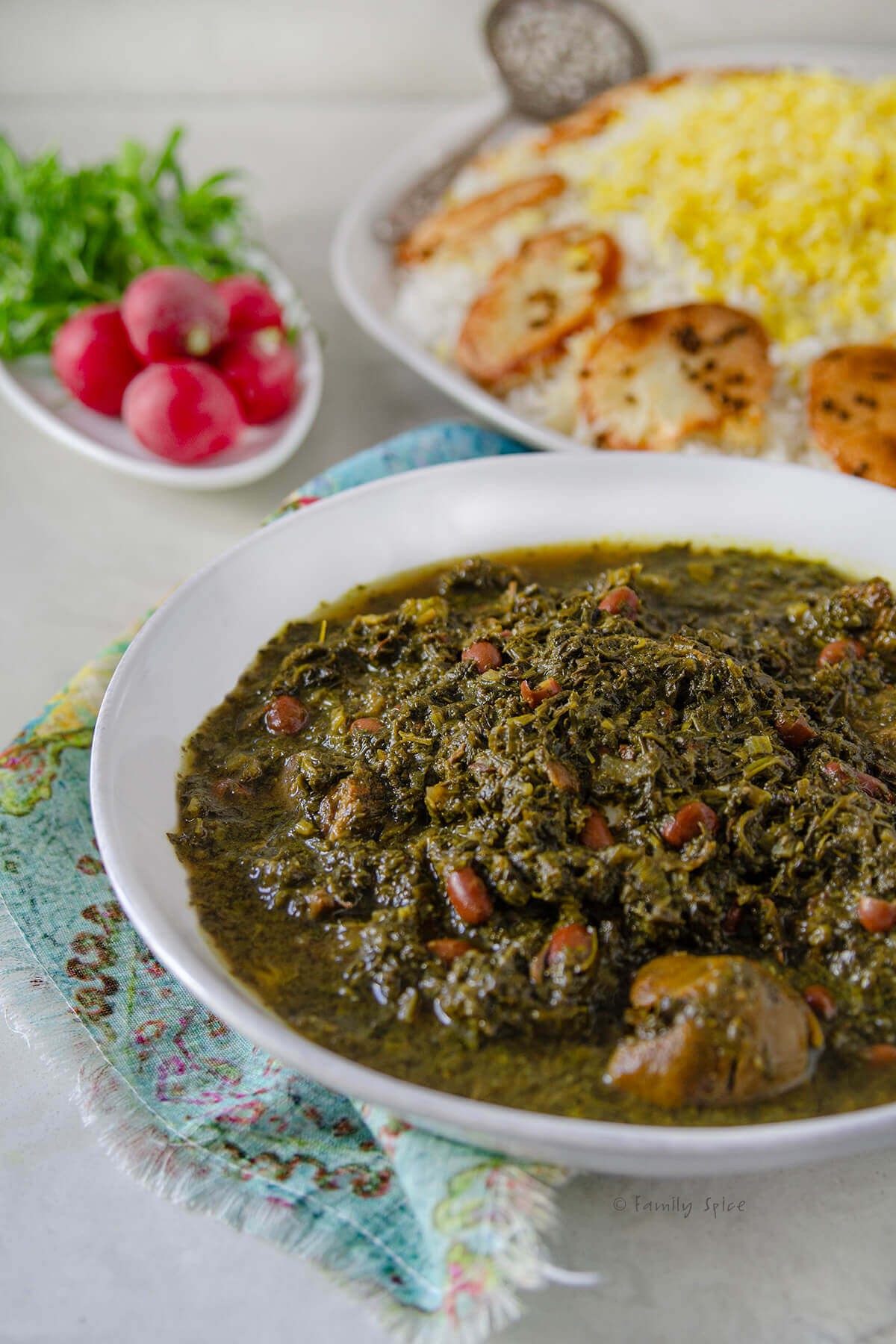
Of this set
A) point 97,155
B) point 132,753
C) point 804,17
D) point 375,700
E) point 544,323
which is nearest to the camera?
point 132,753

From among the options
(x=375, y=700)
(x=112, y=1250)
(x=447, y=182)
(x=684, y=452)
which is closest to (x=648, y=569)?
(x=684, y=452)

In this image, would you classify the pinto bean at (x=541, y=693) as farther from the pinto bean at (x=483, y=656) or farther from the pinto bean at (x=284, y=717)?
the pinto bean at (x=284, y=717)

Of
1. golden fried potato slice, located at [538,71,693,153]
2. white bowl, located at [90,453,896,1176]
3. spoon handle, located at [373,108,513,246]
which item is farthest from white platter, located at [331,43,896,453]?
golden fried potato slice, located at [538,71,693,153]

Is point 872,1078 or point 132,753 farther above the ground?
point 132,753

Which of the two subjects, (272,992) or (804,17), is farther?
(804,17)

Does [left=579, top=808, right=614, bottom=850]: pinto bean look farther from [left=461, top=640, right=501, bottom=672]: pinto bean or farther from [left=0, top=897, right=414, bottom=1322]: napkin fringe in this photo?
[left=0, top=897, right=414, bottom=1322]: napkin fringe

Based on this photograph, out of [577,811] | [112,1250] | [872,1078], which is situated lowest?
[112,1250]

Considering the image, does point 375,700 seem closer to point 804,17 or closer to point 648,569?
point 648,569
